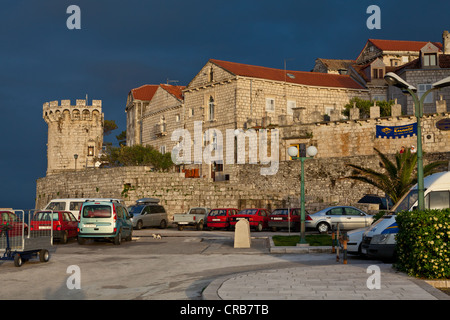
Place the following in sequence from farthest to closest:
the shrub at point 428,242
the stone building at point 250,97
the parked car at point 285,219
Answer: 1. the stone building at point 250,97
2. the parked car at point 285,219
3. the shrub at point 428,242

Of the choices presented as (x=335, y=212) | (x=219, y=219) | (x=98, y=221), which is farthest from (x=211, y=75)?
(x=98, y=221)

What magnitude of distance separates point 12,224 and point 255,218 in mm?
19271

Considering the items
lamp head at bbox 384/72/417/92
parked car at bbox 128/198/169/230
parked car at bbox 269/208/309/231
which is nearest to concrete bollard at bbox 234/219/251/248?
lamp head at bbox 384/72/417/92

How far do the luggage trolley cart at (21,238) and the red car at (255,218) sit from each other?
1763 centimetres

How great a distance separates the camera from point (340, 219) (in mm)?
27484

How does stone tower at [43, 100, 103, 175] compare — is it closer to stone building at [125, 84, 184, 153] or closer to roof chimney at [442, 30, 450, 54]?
stone building at [125, 84, 184, 153]

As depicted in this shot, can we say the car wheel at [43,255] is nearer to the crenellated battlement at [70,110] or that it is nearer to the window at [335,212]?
the window at [335,212]

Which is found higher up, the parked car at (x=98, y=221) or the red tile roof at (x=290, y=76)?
the red tile roof at (x=290, y=76)

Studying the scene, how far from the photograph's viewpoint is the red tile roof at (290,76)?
2039 inches

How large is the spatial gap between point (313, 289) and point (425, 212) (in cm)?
317

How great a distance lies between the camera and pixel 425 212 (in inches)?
442

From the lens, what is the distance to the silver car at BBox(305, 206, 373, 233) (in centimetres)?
2692

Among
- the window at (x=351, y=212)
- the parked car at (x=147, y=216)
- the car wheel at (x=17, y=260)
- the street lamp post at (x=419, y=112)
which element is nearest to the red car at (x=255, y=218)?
the parked car at (x=147, y=216)

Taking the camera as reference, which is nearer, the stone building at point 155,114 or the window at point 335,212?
the window at point 335,212
